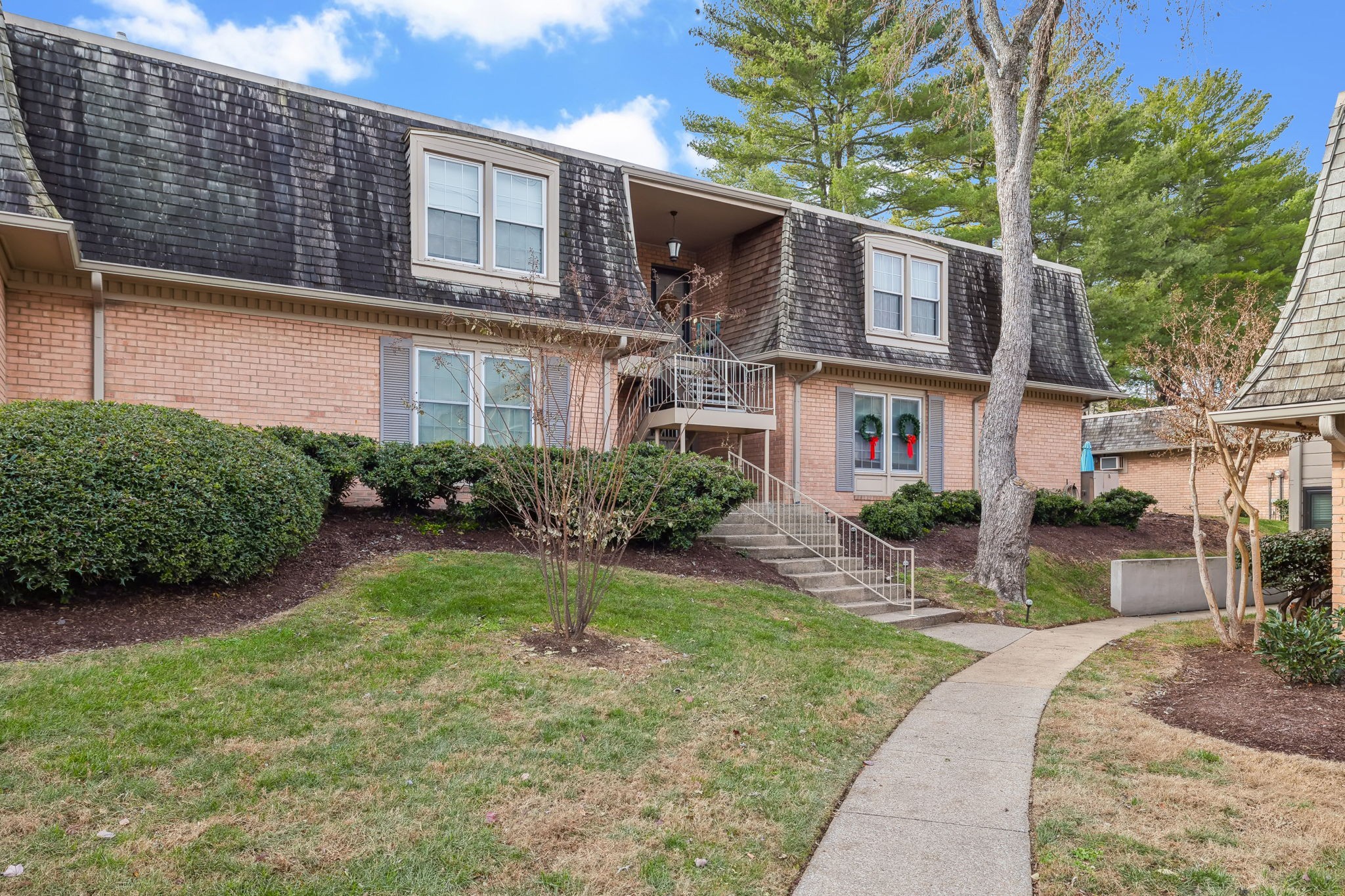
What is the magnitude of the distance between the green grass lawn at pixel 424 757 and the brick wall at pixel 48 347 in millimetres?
4998

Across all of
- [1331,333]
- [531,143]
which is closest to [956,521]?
[1331,333]

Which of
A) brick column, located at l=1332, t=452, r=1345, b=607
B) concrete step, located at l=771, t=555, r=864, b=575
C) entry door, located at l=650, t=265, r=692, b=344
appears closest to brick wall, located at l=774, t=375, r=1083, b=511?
entry door, located at l=650, t=265, r=692, b=344

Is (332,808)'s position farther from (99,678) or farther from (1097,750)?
(1097,750)

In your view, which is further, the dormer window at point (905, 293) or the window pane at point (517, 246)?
the dormer window at point (905, 293)

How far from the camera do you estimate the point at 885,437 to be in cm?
1661

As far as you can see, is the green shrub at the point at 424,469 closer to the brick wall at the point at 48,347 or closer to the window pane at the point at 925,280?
the brick wall at the point at 48,347

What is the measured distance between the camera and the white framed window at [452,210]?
12.1m

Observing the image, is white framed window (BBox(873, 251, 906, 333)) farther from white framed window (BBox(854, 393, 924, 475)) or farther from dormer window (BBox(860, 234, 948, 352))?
white framed window (BBox(854, 393, 924, 475))

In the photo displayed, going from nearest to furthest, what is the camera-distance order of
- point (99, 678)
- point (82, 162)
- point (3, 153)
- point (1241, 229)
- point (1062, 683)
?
point (99, 678) < point (1062, 683) < point (3, 153) < point (82, 162) < point (1241, 229)

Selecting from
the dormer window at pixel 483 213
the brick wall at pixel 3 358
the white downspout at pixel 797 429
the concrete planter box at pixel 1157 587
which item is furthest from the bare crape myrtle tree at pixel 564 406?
the concrete planter box at pixel 1157 587

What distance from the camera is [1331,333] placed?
821 cm

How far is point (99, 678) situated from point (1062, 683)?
24.4 ft

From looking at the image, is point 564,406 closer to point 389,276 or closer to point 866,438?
point 389,276

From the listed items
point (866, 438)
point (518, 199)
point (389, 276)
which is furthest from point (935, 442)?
point (389, 276)
